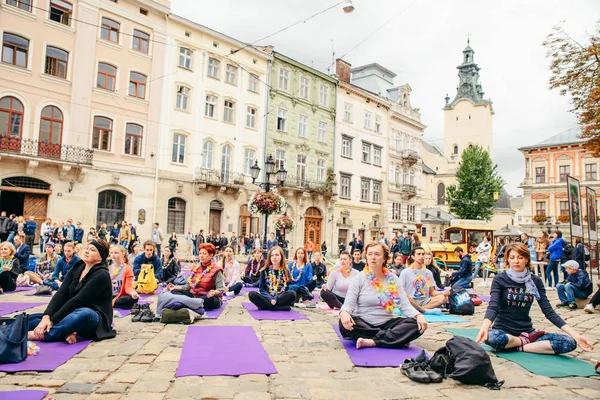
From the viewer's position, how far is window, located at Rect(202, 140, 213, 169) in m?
28.7

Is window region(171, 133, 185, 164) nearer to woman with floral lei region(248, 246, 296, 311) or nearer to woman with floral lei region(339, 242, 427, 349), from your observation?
woman with floral lei region(248, 246, 296, 311)

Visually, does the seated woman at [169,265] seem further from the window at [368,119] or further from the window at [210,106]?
the window at [368,119]

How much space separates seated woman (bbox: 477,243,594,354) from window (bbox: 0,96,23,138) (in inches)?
900

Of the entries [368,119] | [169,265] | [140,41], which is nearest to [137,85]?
[140,41]

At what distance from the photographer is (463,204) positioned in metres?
47.1

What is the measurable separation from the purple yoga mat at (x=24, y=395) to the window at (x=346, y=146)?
1404 inches

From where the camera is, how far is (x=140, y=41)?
2592 cm

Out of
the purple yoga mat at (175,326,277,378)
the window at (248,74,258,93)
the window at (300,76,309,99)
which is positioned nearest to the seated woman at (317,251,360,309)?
the purple yoga mat at (175,326,277,378)

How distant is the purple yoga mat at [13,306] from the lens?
7.88 meters

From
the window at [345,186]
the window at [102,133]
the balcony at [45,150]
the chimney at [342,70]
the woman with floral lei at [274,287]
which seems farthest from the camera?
the chimney at [342,70]

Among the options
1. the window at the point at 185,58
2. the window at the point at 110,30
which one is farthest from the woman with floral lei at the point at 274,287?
the window at the point at 185,58

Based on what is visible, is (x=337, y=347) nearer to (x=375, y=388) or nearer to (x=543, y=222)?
(x=375, y=388)

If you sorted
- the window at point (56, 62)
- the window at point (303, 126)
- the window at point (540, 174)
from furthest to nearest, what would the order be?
the window at point (540, 174) → the window at point (303, 126) → the window at point (56, 62)

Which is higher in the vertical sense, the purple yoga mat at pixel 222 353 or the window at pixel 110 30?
the window at pixel 110 30
